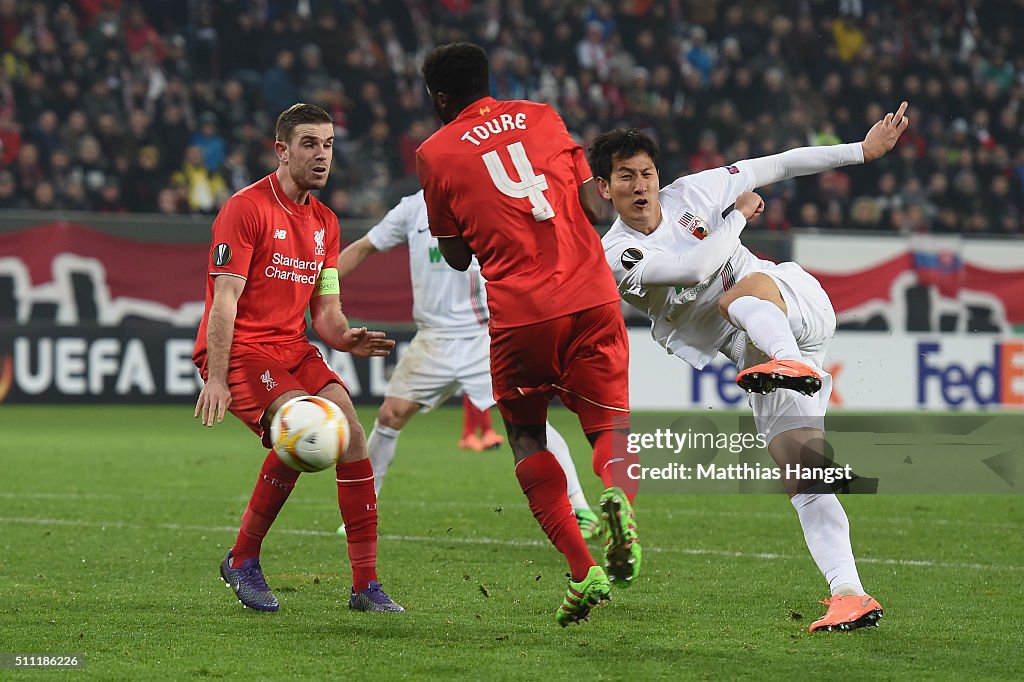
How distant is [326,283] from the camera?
5.98 meters

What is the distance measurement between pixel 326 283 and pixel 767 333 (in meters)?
1.87

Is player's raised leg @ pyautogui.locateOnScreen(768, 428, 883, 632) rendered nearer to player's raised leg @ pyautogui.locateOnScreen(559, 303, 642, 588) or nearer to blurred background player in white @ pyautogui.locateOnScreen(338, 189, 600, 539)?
player's raised leg @ pyautogui.locateOnScreen(559, 303, 642, 588)

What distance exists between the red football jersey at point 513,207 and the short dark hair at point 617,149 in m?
0.56

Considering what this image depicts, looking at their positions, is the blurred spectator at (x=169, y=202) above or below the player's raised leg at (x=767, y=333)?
above

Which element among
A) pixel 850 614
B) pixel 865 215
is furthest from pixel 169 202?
pixel 850 614

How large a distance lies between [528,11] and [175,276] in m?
7.41

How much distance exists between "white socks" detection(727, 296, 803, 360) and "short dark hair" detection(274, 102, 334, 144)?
1798mm

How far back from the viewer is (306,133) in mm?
5688

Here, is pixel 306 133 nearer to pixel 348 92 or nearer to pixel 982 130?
pixel 348 92

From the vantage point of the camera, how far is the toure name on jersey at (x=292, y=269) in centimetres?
576

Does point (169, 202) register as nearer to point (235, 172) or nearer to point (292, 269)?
point (235, 172)

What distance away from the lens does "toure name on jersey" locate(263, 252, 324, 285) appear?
5758 mm

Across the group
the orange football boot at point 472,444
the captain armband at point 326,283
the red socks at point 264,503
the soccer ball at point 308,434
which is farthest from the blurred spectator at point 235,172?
the soccer ball at point 308,434

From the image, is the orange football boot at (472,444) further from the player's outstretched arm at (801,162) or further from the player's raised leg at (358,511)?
the player's outstretched arm at (801,162)
